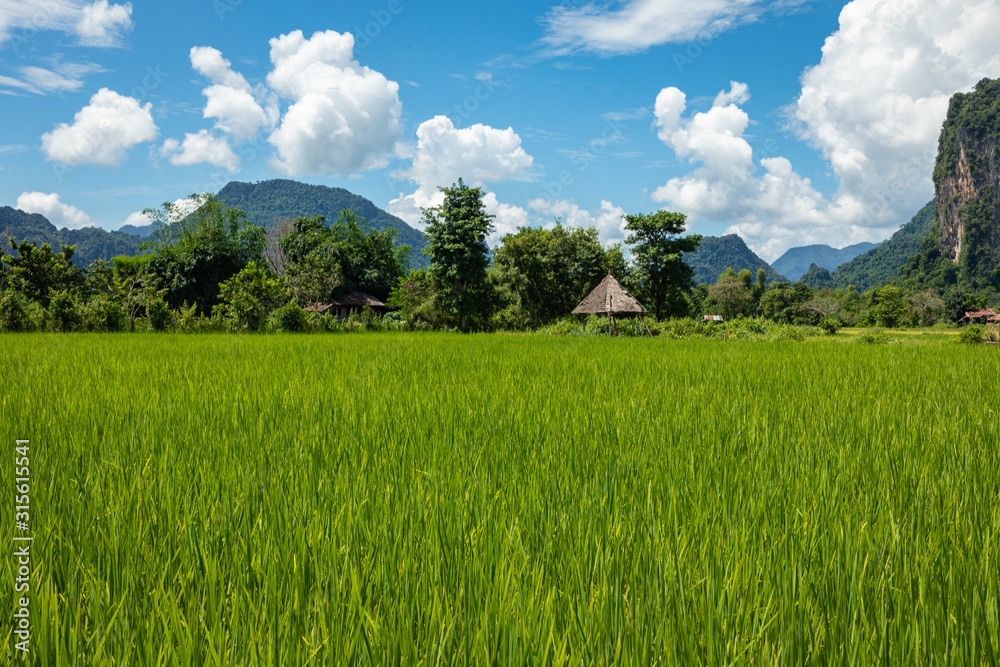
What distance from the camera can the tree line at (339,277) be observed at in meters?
17.3

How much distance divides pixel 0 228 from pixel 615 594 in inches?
5859

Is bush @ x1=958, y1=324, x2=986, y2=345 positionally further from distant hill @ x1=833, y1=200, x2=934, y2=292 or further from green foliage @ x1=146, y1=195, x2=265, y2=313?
distant hill @ x1=833, y1=200, x2=934, y2=292

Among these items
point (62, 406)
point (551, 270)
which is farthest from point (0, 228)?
point (62, 406)

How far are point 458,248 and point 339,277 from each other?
1408 cm

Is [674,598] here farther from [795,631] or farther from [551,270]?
[551,270]

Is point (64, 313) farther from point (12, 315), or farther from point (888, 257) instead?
point (888, 257)

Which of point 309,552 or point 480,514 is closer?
point 309,552

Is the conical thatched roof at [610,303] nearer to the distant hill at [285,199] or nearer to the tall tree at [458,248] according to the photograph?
the tall tree at [458,248]

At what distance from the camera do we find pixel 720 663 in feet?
2.70

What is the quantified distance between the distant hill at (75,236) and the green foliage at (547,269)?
10356 cm

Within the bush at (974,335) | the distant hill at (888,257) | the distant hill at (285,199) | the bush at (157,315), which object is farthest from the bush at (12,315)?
the distant hill at (888,257)

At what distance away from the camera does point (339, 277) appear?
34438 mm

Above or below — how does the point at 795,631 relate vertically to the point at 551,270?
below

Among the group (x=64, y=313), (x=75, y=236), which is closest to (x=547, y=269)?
(x=64, y=313)
